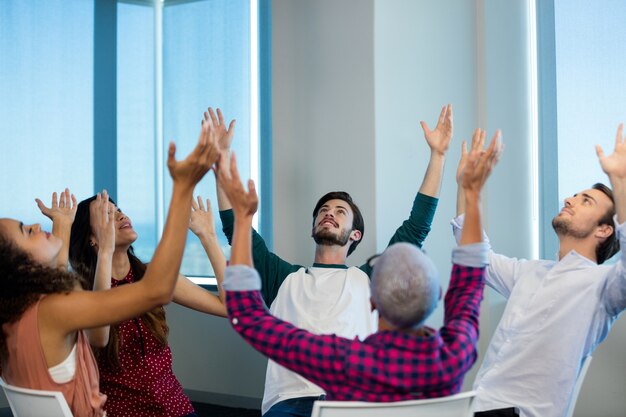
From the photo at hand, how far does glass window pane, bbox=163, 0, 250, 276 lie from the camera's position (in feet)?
15.2

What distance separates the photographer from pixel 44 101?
4672 mm

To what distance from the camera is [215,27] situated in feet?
15.6

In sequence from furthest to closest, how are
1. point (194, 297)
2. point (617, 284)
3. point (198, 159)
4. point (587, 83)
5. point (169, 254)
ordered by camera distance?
1. point (587, 83)
2. point (194, 297)
3. point (617, 284)
4. point (169, 254)
5. point (198, 159)

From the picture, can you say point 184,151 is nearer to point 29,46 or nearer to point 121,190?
point 121,190

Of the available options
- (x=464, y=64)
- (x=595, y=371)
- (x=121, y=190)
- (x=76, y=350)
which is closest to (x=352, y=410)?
(x=76, y=350)

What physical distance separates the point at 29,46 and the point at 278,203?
2.01 meters

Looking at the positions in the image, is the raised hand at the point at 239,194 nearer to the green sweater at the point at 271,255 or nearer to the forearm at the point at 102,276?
the forearm at the point at 102,276

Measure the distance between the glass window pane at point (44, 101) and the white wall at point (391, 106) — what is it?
1509 millimetres

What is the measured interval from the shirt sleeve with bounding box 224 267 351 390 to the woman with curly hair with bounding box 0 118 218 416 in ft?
0.78

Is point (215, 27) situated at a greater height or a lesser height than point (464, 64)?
greater

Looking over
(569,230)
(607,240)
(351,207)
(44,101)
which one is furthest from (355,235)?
(44,101)

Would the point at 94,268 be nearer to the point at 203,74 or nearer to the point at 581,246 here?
the point at 581,246

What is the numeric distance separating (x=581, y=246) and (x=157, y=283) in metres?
1.67

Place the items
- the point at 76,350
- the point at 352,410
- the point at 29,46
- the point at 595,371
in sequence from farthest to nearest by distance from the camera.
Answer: the point at 29,46
the point at 595,371
the point at 76,350
the point at 352,410
